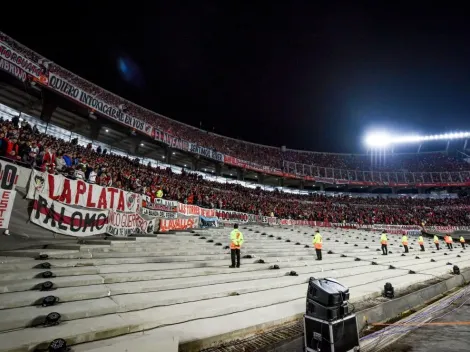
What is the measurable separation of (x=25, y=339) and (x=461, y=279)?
14.0 meters

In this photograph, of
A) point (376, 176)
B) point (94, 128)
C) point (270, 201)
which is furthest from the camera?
point (376, 176)

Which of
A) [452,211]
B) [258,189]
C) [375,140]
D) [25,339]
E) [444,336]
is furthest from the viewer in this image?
[375,140]

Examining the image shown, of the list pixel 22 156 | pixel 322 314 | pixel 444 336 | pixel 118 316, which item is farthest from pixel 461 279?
pixel 22 156

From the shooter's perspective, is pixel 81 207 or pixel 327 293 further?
pixel 81 207

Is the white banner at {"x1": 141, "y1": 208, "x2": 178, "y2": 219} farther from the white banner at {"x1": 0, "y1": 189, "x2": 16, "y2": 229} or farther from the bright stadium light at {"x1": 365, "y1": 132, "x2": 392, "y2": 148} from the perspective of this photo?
the bright stadium light at {"x1": 365, "y1": 132, "x2": 392, "y2": 148}

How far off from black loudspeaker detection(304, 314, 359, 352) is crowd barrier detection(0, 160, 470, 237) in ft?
21.3

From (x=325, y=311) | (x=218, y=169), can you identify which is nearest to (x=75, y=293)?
(x=325, y=311)

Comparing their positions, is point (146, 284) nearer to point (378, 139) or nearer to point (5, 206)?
point (5, 206)

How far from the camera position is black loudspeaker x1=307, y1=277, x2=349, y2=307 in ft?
10.1

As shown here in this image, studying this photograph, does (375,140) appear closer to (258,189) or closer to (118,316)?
(258,189)

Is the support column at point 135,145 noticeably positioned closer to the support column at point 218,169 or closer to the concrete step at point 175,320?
the support column at point 218,169

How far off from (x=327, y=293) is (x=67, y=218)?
680 centimetres

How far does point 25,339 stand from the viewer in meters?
2.87

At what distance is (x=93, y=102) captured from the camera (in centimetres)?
1870
